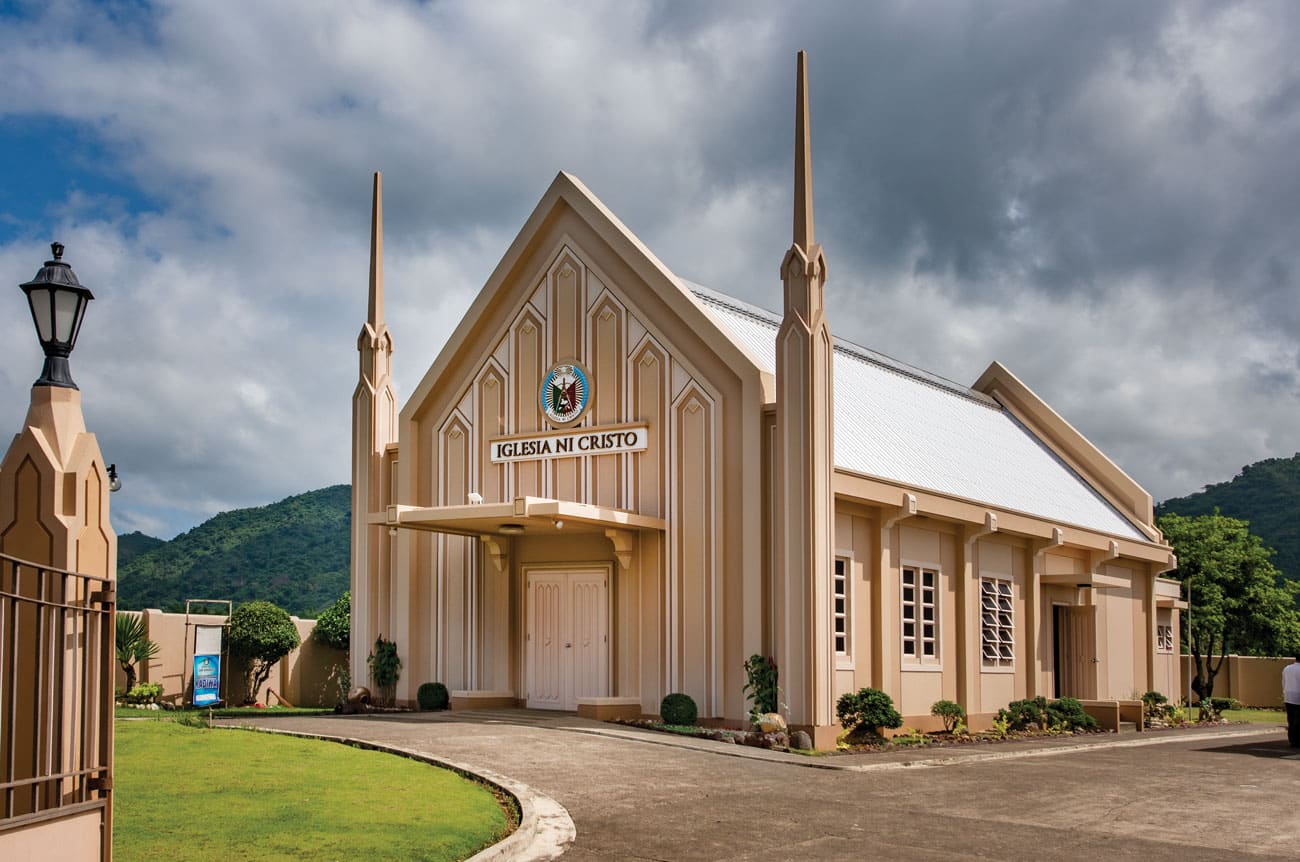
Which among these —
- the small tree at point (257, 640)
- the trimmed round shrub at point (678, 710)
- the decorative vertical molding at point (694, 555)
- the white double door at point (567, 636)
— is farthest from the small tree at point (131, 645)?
the trimmed round shrub at point (678, 710)

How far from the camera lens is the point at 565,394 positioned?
22531mm

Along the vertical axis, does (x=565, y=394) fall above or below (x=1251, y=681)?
above

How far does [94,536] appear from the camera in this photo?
875 centimetres

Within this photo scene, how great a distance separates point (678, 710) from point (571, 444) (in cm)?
498

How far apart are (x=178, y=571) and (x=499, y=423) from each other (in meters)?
49.7

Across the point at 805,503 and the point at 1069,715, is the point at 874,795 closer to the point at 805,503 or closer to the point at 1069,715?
the point at 805,503

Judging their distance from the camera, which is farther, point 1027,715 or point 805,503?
point 1027,715

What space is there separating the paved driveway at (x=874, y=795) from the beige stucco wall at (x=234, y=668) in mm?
6984

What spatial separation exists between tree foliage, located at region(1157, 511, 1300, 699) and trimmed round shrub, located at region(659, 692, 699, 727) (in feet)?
95.1

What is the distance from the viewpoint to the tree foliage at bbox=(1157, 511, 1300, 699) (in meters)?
44.2

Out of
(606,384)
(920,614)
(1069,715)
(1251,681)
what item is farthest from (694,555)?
(1251,681)

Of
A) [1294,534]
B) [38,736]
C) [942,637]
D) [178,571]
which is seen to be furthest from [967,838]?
[178,571]

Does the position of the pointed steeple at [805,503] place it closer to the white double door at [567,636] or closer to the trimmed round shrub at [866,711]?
the trimmed round shrub at [866,711]

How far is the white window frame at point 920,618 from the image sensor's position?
2223 cm
